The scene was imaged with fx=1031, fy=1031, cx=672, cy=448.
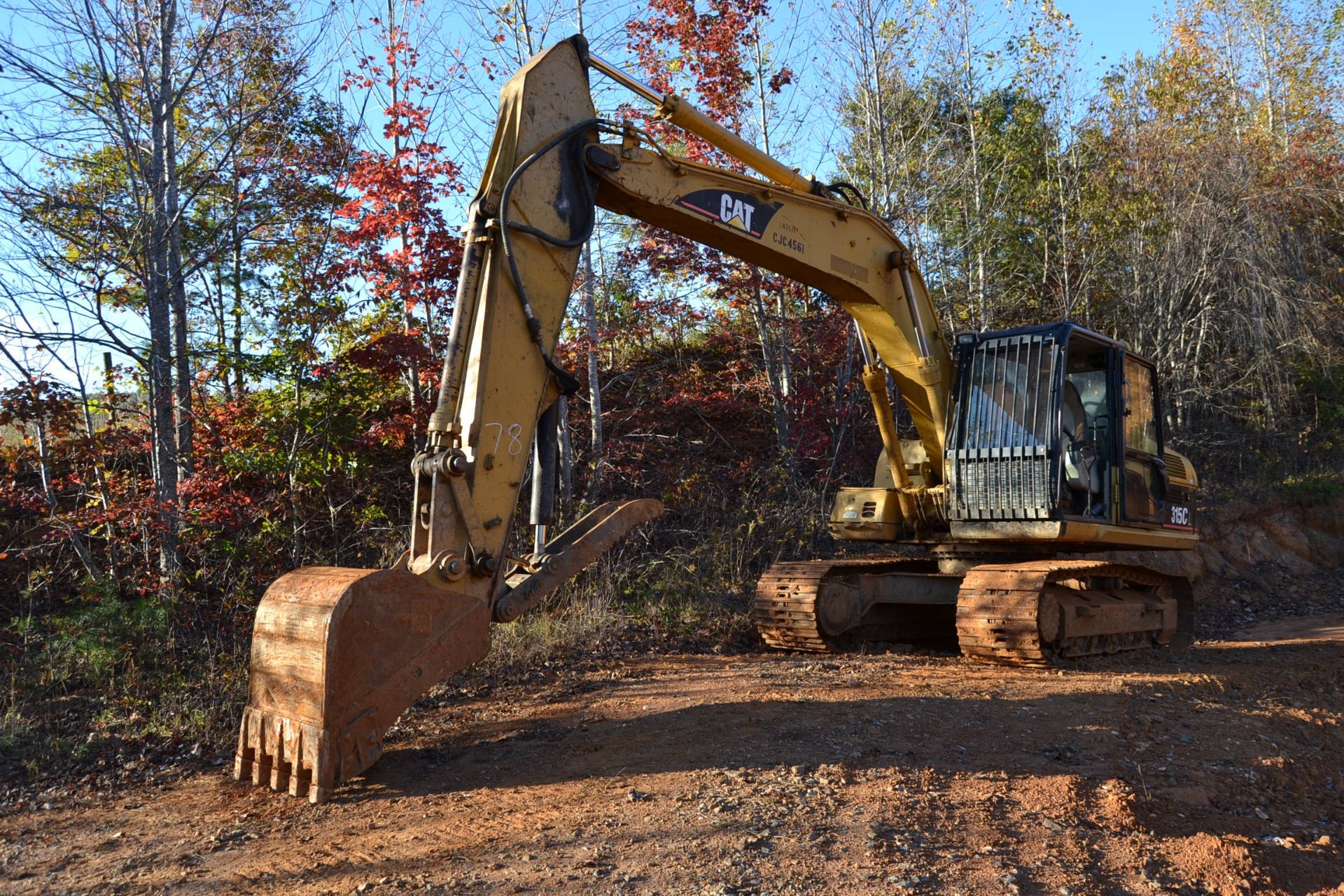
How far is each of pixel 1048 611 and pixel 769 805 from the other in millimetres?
3874

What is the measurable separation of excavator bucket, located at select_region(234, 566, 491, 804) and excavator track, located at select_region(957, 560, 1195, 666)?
411cm

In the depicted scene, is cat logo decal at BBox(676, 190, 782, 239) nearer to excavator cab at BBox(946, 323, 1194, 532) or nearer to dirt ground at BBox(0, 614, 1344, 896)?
excavator cab at BBox(946, 323, 1194, 532)

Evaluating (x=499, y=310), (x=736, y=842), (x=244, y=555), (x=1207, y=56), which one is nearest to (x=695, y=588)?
(x=244, y=555)

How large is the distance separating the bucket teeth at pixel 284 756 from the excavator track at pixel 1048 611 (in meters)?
4.71

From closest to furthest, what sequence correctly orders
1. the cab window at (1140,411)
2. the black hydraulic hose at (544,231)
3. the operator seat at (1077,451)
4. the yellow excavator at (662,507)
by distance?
1. the yellow excavator at (662,507)
2. the black hydraulic hose at (544,231)
3. the operator seat at (1077,451)
4. the cab window at (1140,411)

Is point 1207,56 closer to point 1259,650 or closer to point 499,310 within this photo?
point 1259,650

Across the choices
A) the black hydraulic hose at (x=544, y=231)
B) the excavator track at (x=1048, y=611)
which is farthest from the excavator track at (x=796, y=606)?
the black hydraulic hose at (x=544, y=231)

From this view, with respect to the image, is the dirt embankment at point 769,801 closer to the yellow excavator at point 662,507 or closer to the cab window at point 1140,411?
the yellow excavator at point 662,507

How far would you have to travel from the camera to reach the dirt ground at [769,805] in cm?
365

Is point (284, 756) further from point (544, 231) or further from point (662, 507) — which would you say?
point (544, 231)

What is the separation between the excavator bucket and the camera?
4.23m

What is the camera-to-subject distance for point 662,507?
583 cm

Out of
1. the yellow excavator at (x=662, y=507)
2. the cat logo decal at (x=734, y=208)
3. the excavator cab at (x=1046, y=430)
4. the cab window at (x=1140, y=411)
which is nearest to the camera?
the yellow excavator at (x=662, y=507)

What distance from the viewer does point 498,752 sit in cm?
517
